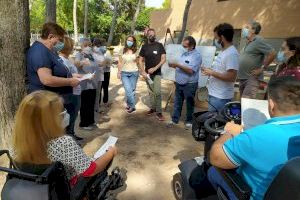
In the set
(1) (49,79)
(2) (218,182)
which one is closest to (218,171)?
(2) (218,182)

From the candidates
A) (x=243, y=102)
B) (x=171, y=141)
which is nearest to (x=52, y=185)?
(x=243, y=102)

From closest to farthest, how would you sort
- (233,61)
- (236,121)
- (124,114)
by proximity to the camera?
(236,121), (233,61), (124,114)

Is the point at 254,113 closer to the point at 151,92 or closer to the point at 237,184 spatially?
the point at 237,184

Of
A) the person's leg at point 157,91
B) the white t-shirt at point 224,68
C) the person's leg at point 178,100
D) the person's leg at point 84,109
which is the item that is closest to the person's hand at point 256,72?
the white t-shirt at point 224,68

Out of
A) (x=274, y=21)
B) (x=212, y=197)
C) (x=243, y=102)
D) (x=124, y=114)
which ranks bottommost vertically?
(x=124, y=114)

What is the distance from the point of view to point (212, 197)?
9.78 ft

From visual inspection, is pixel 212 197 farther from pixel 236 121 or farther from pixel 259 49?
pixel 259 49

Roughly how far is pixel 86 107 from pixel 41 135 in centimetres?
358

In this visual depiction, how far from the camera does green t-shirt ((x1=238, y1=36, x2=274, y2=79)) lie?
17.2 ft

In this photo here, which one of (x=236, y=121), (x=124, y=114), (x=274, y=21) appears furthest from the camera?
(x=274, y=21)

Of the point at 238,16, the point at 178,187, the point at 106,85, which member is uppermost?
the point at 238,16

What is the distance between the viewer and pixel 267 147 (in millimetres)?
1988

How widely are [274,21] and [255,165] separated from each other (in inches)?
558

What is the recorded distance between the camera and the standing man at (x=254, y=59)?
17.3 feet
